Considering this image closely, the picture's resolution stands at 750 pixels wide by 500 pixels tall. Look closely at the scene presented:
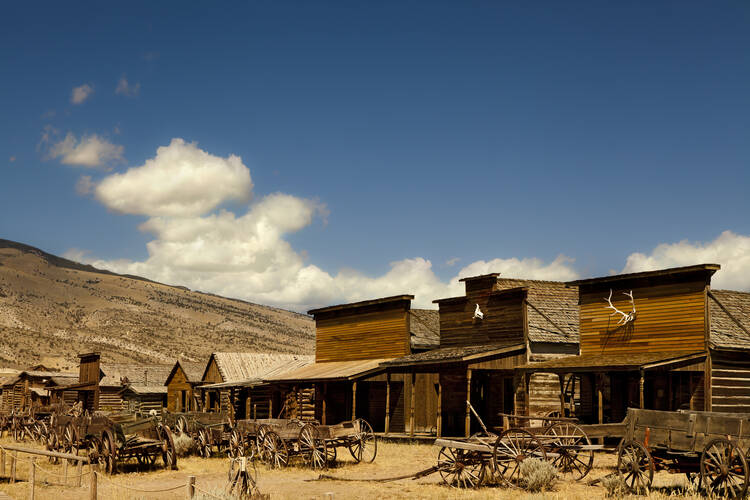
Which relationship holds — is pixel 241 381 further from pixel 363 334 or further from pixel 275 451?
pixel 275 451

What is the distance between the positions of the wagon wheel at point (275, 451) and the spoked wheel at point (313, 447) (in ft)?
1.55

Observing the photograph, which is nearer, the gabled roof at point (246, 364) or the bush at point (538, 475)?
the bush at point (538, 475)

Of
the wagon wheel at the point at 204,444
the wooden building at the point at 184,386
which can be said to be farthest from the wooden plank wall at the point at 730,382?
the wooden building at the point at 184,386

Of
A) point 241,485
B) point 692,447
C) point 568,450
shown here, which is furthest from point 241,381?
point 692,447

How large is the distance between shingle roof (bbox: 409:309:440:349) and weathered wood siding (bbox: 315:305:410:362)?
2.39ft

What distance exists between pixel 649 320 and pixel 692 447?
42.2 feet

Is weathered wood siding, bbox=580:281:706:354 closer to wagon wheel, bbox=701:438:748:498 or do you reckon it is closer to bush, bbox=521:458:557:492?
bush, bbox=521:458:557:492

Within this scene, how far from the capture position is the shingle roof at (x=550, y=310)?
30.7 m

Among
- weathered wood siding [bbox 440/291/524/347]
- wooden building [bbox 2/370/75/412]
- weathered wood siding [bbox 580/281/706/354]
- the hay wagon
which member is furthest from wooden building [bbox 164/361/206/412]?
weathered wood siding [bbox 580/281/706/354]

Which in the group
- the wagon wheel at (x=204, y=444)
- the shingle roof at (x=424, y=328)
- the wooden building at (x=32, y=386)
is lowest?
the wooden building at (x=32, y=386)

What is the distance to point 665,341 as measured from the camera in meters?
25.8

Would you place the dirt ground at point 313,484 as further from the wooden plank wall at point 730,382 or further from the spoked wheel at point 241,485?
the wooden plank wall at point 730,382

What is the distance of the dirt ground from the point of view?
15570 millimetres

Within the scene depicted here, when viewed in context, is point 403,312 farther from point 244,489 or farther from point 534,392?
point 244,489
